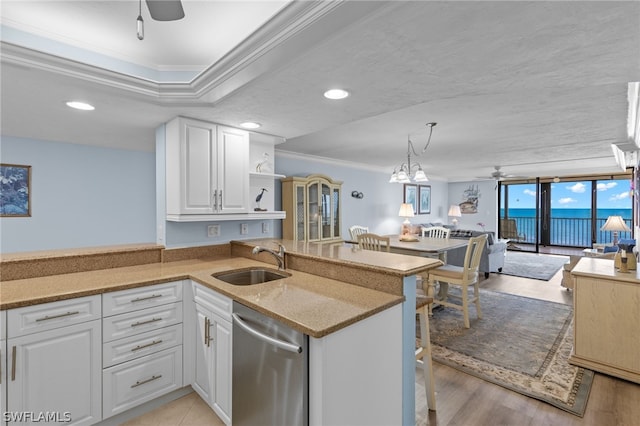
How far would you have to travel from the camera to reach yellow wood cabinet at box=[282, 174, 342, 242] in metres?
4.76

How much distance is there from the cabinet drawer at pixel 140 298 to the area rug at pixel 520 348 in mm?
2239

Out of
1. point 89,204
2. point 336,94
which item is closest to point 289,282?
point 336,94

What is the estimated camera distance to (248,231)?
10.6ft

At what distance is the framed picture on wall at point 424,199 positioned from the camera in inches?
344

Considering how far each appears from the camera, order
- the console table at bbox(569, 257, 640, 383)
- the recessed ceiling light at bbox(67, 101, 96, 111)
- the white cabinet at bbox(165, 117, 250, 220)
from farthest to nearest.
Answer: the white cabinet at bbox(165, 117, 250, 220) → the console table at bbox(569, 257, 640, 383) → the recessed ceiling light at bbox(67, 101, 96, 111)

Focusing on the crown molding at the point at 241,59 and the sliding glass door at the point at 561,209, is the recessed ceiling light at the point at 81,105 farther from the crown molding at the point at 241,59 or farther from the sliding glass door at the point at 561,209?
the sliding glass door at the point at 561,209

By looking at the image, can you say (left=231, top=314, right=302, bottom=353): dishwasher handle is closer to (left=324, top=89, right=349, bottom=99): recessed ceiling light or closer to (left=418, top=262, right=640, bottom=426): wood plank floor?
(left=418, top=262, right=640, bottom=426): wood plank floor

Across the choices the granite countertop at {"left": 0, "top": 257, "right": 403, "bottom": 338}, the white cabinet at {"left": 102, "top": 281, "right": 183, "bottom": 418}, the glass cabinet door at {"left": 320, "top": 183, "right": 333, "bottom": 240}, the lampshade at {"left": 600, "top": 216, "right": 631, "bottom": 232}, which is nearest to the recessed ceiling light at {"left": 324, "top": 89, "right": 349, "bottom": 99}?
the granite countertop at {"left": 0, "top": 257, "right": 403, "bottom": 338}

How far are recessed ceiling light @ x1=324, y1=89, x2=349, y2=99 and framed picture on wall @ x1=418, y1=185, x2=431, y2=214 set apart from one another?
23.5 ft

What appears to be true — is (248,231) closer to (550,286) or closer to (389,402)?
(389,402)

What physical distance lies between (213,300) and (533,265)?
7194 millimetres

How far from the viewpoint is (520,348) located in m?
2.85

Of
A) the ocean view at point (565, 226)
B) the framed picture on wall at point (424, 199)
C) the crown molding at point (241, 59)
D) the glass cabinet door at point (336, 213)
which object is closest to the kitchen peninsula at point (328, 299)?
the crown molding at point (241, 59)

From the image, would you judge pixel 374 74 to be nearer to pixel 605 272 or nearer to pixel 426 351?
pixel 426 351
